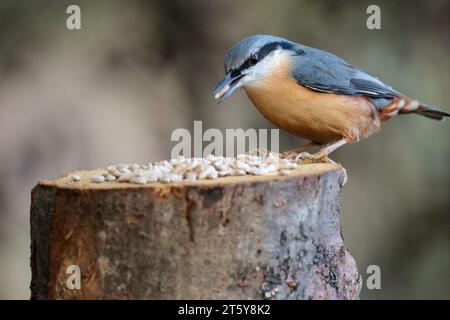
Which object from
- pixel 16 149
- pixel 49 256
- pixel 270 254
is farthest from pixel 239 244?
pixel 16 149

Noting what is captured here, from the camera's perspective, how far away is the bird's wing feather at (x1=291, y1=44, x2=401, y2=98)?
318 cm

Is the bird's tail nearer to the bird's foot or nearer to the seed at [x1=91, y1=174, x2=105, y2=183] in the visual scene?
the bird's foot

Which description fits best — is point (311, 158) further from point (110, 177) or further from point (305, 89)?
point (110, 177)

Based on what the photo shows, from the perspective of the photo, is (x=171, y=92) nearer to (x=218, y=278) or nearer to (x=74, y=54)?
(x=74, y=54)

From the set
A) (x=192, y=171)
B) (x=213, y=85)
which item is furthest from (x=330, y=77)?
(x=213, y=85)

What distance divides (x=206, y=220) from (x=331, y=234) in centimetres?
51

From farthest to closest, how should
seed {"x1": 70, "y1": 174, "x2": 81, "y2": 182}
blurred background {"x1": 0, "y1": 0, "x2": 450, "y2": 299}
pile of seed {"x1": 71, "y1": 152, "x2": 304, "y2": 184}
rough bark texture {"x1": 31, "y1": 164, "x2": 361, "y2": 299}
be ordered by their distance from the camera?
blurred background {"x1": 0, "y1": 0, "x2": 450, "y2": 299} → seed {"x1": 70, "y1": 174, "x2": 81, "y2": 182} → pile of seed {"x1": 71, "y1": 152, "x2": 304, "y2": 184} → rough bark texture {"x1": 31, "y1": 164, "x2": 361, "y2": 299}

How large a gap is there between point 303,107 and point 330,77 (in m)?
0.20

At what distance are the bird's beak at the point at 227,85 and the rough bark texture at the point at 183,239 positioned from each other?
704 millimetres

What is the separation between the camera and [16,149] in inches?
185

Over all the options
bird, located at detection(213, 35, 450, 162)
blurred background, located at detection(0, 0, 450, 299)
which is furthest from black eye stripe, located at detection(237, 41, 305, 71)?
blurred background, located at detection(0, 0, 450, 299)

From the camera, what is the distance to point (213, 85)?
4918 mm

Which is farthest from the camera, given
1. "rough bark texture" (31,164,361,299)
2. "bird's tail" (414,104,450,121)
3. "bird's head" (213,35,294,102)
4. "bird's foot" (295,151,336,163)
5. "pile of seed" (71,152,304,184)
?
"bird's tail" (414,104,450,121)

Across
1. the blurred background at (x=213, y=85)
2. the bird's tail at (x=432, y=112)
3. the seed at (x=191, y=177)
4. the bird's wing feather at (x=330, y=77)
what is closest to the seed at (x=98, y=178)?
the seed at (x=191, y=177)
